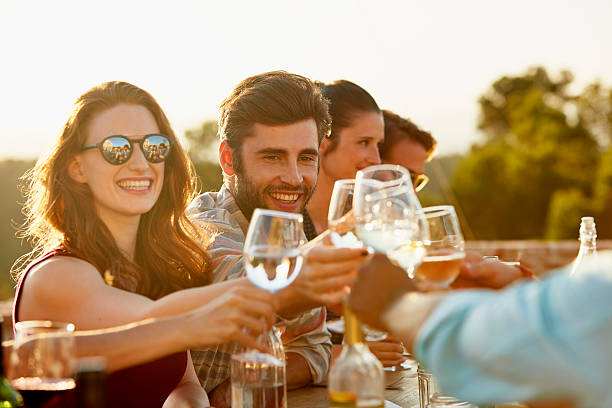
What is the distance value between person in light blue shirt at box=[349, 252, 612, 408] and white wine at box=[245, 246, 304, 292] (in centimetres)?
45

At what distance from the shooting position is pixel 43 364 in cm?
158

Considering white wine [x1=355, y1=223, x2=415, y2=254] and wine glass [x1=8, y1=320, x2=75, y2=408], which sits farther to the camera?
white wine [x1=355, y1=223, x2=415, y2=254]

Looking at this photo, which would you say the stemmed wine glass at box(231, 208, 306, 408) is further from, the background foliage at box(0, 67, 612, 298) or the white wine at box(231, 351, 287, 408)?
the background foliage at box(0, 67, 612, 298)

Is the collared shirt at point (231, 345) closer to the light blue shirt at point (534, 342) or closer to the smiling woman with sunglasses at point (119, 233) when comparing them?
the smiling woman with sunglasses at point (119, 233)

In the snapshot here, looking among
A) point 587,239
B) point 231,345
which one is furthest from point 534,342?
point 587,239

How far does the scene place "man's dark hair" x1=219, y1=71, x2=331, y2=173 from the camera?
359cm

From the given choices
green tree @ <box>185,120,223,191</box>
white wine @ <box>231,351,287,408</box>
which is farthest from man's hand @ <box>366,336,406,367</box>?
green tree @ <box>185,120,223,191</box>

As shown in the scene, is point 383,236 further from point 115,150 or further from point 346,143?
point 346,143

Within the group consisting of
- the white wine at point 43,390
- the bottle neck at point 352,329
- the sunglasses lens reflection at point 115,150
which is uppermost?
the sunglasses lens reflection at point 115,150

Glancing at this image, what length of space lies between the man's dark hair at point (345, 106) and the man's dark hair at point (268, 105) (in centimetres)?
124

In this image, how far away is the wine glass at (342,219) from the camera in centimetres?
195

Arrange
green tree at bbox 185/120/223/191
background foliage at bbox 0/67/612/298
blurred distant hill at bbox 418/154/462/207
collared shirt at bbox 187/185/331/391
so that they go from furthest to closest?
blurred distant hill at bbox 418/154/462/207, background foliage at bbox 0/67/612/298, green tree at bbox 185/120/223/191, collared shirt at bbox 187/185/331/391

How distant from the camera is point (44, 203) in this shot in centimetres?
285

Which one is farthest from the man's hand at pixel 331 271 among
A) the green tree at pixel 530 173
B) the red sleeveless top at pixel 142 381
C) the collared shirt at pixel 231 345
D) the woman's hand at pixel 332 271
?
the green tree at pixel 530 173
